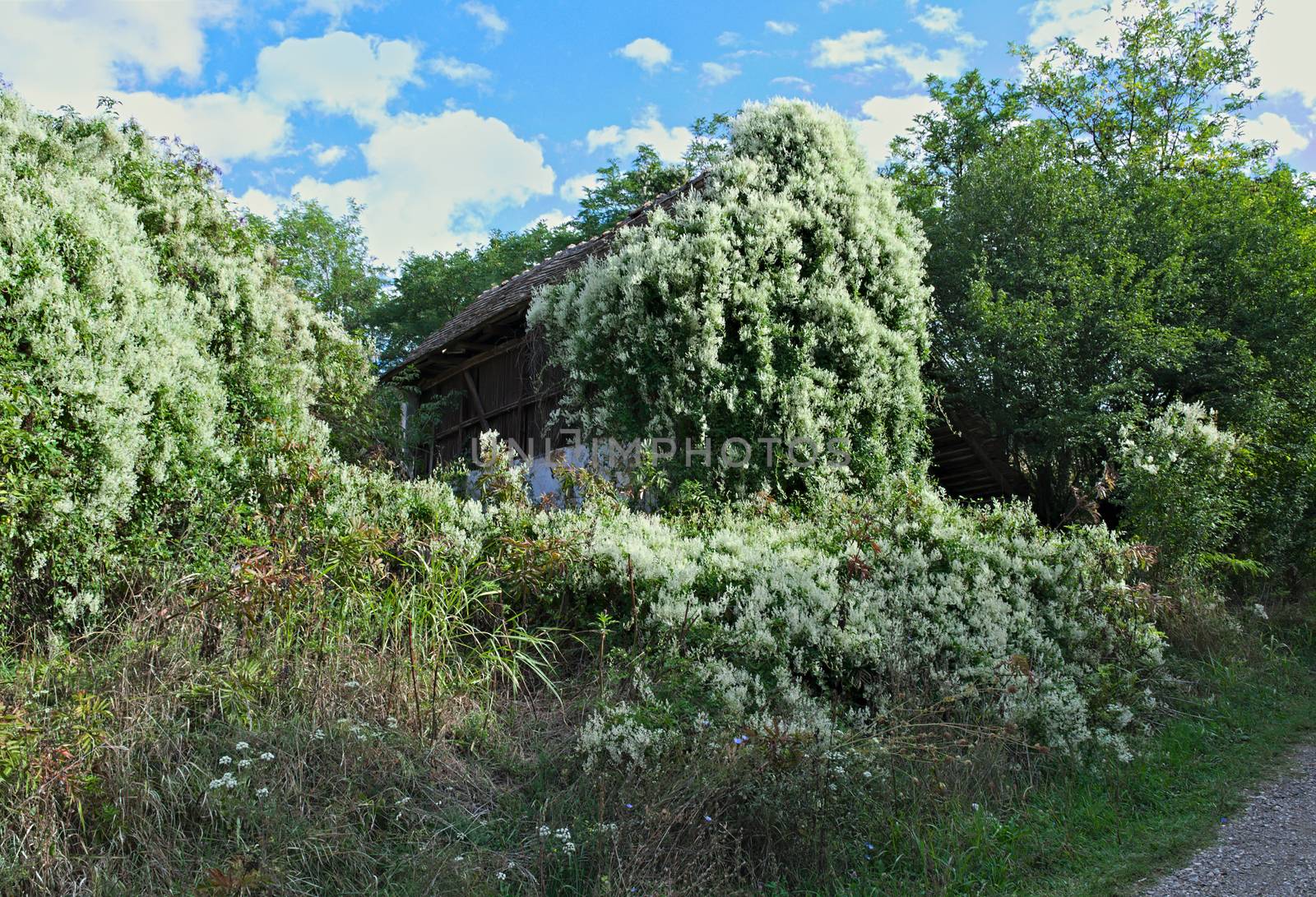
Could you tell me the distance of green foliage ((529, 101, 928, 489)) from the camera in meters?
9.62

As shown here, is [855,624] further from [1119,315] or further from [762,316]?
[1119,315]

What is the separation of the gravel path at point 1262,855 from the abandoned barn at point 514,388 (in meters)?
6.83

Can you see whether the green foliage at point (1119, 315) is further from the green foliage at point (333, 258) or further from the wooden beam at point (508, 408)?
the green foliage at point (333, 258)

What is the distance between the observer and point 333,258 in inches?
1497

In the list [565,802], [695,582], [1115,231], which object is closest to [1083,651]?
[695,582]

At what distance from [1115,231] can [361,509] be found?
11944 millimetres

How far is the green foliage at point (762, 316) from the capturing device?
9.62 metres

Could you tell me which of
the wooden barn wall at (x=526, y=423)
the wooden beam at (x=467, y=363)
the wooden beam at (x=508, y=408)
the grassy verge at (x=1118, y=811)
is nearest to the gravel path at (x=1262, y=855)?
the grassy verge at (x=1118, y=811)

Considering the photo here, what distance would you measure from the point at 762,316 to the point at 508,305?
513cm

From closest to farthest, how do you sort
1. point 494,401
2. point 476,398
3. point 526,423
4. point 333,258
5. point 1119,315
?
1. point 1119,315
2. point 526,423
3. point 494,401
4. point 476,398
5. point 333,258

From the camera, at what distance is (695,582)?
5.83m

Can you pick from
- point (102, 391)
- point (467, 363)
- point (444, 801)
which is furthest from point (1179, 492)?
point (467, 363)

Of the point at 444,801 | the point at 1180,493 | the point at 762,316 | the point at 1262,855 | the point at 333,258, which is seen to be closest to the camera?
the point at 444,801

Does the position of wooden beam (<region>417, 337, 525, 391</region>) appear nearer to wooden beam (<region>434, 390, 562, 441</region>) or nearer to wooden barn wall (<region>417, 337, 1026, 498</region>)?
wooden barn wall (<region>417, 337, 1026, 498</region>)
